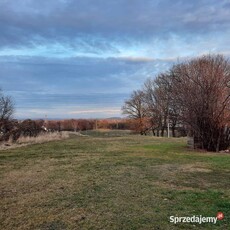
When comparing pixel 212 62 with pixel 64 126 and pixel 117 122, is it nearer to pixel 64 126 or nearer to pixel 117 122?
pixel 64 126

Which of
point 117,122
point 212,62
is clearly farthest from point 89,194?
point 117,122

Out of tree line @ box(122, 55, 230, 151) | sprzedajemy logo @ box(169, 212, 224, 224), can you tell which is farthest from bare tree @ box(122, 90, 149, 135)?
sprzedajemy logo @ box(169, 212, 224, 224)

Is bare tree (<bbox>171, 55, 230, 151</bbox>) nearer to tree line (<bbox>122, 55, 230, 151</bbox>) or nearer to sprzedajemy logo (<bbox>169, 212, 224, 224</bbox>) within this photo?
tree line (<bbox>122, 55, 230, 151</bbox>)

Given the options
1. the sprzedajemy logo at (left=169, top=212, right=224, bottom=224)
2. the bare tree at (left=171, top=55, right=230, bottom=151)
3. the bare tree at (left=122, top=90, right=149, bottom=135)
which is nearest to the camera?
the sprzedajemy logo at (left=169, top=212, right=224, bottom=224)

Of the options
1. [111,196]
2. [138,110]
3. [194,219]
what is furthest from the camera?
[138,110]

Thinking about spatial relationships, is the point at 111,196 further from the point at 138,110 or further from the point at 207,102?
the point at 138,110

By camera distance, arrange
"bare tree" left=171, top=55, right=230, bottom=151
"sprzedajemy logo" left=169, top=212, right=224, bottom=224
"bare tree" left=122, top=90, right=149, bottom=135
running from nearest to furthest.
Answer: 1. "sprzedajemy logo" left=169, top=212, right=224, bottom=224
2. "bare tree" left=171, top=55, right=230, bottom=151
3. "bare tree" left=122, top=90, right=149, bottom=135

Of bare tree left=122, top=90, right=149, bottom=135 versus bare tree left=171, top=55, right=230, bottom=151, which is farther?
bare tree left=122, top=90, right=149, bottom=135

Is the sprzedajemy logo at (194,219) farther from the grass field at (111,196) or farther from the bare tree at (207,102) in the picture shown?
the bare tree at (207,102)

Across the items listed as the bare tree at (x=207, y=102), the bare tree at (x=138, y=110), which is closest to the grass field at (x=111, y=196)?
the bare tree at (x=207, y=102)

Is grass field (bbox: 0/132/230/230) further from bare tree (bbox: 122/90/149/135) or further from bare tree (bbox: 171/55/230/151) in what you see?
bare tree (bbox: 122/90/149/135)

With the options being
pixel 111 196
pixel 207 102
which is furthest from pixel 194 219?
pixel 207 102

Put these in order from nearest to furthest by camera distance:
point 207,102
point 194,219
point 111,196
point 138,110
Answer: point 194,219, point 111,196, point 207,102, point 138,110

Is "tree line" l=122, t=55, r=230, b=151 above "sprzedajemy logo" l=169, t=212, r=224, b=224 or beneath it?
above
